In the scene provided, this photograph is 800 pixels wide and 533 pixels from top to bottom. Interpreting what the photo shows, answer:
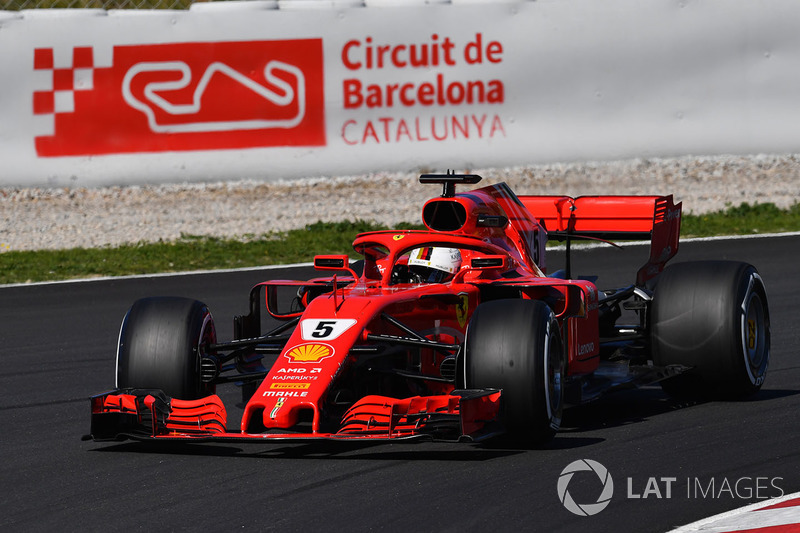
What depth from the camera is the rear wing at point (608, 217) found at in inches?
341

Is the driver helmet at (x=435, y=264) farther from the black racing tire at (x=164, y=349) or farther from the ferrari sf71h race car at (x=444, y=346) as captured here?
the black racing tire at (x=164, y=349)

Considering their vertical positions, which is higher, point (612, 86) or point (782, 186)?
point (612, 86)

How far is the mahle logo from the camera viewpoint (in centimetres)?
508

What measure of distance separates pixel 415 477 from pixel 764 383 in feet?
10.3

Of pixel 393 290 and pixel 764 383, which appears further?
pixel 764 383

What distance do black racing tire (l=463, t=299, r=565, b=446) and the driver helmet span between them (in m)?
1.07

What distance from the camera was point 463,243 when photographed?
23.4 feet

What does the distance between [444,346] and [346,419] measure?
664 mm

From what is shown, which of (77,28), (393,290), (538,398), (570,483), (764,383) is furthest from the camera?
(77,28)

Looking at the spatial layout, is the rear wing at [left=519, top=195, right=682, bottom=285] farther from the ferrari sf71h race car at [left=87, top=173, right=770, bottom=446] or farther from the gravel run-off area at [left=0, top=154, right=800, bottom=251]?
the gravel run-off area at [left=0, top=154, right=800, bottom=251]

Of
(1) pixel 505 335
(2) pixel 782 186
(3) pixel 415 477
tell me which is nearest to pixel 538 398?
(1) pixel 505 335

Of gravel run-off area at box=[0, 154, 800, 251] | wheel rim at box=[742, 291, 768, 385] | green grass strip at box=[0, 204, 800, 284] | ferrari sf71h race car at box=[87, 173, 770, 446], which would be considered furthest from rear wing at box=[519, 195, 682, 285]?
gravel run-off area at box=[0, 154, 800, 251]

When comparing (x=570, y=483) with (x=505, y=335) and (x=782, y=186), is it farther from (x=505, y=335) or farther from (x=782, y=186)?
(x=782, y=186)

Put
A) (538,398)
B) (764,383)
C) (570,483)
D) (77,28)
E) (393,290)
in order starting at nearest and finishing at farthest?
(570,483) < (538,398) < (393,290) < (764,383) < (77,28)
